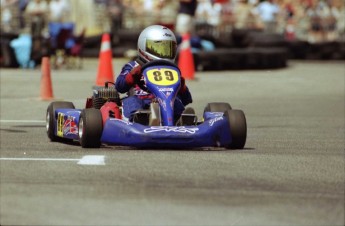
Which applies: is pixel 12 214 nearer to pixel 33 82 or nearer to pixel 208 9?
pixel 33 82

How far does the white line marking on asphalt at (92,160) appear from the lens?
8.94 metres

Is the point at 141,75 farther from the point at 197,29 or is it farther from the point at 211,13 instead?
the point at 211,13

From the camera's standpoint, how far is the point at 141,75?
10406mm

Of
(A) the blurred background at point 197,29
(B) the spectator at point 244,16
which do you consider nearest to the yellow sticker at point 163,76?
(A) the blurred background at point 197,29

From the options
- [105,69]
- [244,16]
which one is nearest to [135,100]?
[105,69]

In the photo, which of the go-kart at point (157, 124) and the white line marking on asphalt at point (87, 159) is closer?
the white line marking on asphalt at point (87, 159)

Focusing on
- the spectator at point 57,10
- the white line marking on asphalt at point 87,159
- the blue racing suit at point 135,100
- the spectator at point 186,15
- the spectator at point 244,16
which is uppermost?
the blue racing suit at point 135,100

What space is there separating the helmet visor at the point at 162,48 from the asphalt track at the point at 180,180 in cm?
102

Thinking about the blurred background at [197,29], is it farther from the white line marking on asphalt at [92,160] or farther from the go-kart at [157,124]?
the white line marking on asphalt at [92,160]

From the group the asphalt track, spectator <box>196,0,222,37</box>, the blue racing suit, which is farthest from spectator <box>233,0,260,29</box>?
the blue racing suit

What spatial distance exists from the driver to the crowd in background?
58.0ft

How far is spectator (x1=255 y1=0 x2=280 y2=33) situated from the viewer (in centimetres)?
3399

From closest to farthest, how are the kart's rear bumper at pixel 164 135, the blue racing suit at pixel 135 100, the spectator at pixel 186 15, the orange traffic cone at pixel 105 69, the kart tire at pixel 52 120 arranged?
1. the kart's rear bumper at pixel 164 135
2. the blue racing suit at pixel 135 100
3. the kart tire at pixel 52 120
4. the orange traffic cone at pixel 105 69
5. the spectator at pixel 186 15

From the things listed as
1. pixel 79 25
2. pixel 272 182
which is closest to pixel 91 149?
pixel 272 182
